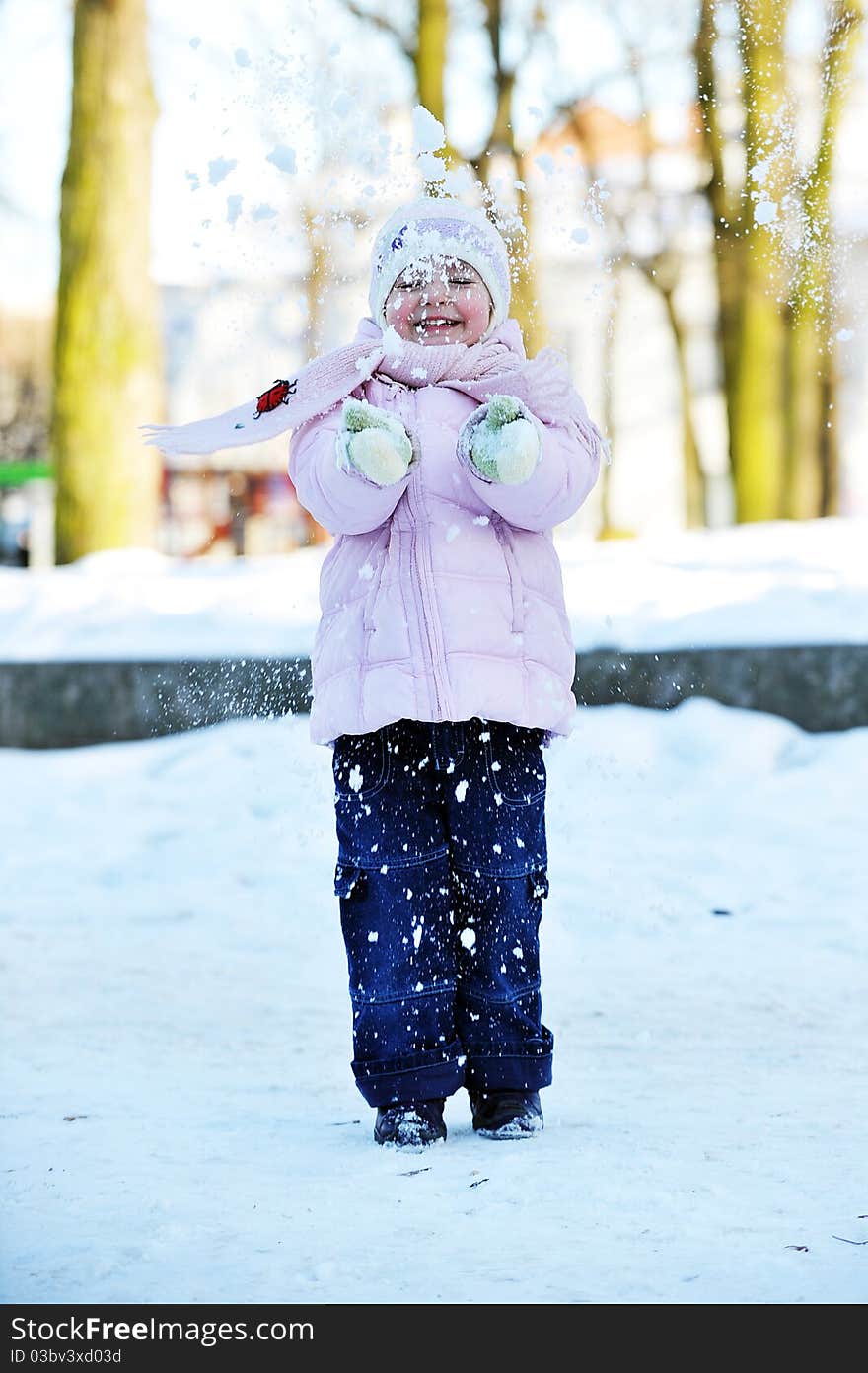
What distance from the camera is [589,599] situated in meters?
Answer: 6.80

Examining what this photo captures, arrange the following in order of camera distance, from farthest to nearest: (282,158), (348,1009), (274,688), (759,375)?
(759,375), (274,688), (348,1009), (282,158)

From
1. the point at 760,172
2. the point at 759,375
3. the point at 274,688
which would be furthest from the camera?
the point at 759,375

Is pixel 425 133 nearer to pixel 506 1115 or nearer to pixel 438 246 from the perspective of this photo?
pixel 438 246

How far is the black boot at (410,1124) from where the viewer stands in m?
2.81

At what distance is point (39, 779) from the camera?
6.38 metres

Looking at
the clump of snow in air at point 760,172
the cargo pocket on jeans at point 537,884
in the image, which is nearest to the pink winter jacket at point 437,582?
the cargo pocket on jeans at point 537,884

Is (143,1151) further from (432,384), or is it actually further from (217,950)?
(217,950)

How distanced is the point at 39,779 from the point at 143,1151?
12.3 ft

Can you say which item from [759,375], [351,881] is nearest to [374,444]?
[351,881]

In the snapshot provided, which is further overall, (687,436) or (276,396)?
(687,436)

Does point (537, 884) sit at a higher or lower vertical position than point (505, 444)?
lower

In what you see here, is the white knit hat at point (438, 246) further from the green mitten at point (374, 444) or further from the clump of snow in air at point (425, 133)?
the clump of snow in air at point (425, 133)

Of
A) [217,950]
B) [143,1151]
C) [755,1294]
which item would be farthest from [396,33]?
[755,1294]

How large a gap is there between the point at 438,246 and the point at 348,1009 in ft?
5.95
